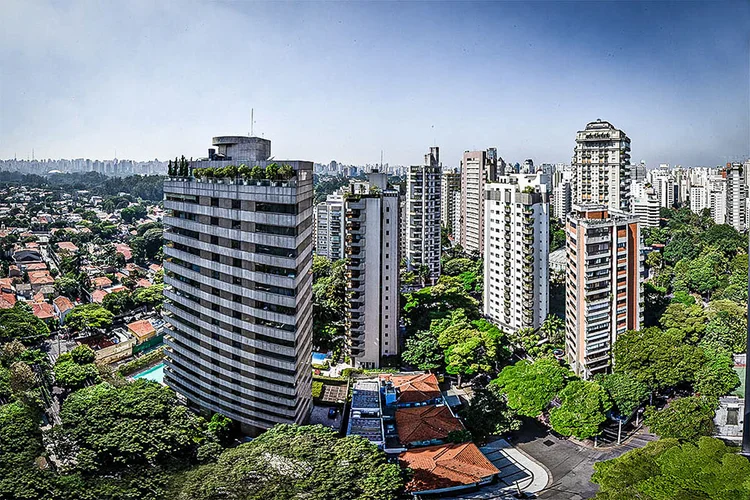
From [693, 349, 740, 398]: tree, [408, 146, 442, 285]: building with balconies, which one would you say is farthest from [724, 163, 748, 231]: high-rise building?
[693, 349, 740, 398]: tree

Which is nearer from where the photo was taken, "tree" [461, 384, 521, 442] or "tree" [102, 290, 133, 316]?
"tree" [461, 384, 521, 442]

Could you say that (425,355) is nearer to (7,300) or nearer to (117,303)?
(117,303)

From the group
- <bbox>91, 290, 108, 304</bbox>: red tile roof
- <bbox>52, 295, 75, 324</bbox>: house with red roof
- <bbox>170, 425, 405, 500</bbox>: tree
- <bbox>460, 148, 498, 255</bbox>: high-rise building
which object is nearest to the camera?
<bbox>170, 425, 405, 500</bbox>: tree

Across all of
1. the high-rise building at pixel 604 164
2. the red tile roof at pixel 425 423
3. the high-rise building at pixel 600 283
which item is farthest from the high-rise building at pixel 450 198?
the red tile roof at pixel 425 423

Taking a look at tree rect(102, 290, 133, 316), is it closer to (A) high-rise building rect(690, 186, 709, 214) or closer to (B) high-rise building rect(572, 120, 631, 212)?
(B) high-rise building rect(572, 120, 631, 212)

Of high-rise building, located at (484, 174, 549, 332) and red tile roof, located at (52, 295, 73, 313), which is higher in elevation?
high-rise building, located at (484, 174, 549, 332)

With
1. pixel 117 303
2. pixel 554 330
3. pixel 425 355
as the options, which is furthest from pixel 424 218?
pixel 117 303

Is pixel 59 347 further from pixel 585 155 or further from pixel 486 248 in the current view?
pixel 585 155
